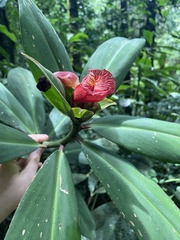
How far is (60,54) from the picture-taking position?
2.32ft

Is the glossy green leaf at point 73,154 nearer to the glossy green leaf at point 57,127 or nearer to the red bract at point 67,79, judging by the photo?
the glossy green leaf at point 57,127

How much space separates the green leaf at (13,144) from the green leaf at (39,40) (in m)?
0.18

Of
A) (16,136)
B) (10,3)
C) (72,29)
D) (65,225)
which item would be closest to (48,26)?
(16,136)

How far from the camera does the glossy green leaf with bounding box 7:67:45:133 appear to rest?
845 mm

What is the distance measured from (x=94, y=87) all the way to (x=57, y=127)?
1.05 feet

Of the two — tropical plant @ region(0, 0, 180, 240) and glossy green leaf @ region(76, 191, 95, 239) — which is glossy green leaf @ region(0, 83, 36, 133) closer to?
tropical plant @ region(0, 0, 180, 240)

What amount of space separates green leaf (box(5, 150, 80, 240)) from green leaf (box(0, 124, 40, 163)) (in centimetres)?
7

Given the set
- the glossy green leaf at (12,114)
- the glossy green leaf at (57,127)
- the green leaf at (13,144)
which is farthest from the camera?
the glossy green leaf at (57,127)

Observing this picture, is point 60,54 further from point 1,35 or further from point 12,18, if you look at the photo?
point 1,35

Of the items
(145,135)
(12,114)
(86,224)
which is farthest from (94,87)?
(86,224)

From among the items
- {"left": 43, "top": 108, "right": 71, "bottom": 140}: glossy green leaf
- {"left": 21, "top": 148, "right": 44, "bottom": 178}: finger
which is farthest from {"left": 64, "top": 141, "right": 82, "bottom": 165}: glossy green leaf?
{"left": 21, "top": 148, "right": 44, "bottom": 178}: finger

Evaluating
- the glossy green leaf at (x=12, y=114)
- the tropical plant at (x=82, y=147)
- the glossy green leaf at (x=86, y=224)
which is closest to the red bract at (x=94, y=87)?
the tropical plant at (x=82, y=147)

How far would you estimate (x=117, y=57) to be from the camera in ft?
2.50

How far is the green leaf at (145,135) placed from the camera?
60cm
